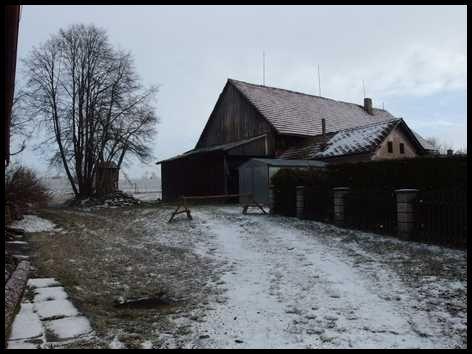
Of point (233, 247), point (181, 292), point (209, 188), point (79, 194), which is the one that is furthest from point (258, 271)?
point (79, 194)

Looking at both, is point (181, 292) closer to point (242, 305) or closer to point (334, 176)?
point (242, 305)

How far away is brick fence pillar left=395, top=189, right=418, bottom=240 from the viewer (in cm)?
892

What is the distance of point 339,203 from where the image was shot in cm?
1141

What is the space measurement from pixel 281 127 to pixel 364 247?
58.5 ft

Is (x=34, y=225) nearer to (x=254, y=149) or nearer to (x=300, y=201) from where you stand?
(x=300, y=201)

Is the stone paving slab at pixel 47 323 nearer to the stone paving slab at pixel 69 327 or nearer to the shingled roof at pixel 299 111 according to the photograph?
the stone paving slab at pixel 69 327

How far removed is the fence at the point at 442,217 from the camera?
7871 mm

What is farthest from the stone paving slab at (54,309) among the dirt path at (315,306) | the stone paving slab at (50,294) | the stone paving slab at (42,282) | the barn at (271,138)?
the barn at (271,138)

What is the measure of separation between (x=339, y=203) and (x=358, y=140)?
11.8 m

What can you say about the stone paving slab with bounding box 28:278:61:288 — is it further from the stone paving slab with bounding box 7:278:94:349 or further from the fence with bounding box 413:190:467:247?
the fence with bounding box 413:190:467:247

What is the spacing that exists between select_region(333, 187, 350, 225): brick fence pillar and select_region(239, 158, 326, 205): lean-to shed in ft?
21.0

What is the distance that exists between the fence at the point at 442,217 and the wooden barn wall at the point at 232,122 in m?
16.5

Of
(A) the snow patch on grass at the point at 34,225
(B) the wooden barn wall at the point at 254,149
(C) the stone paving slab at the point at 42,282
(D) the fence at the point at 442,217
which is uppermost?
(B) the wooden barn wall at the point at 254,149

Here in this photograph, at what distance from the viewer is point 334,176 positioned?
479 inches
